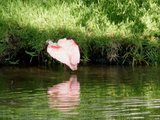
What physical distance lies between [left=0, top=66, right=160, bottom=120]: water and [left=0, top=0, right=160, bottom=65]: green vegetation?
38 cm

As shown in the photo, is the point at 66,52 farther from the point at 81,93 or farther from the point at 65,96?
the point at 65,96

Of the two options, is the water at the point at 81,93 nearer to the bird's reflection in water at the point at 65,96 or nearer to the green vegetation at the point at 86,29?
the bird's reflection in water at the point at 65,96

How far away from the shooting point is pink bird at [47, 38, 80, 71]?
10328 mm

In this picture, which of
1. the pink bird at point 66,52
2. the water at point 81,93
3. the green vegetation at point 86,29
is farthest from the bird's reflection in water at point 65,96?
the green vegetation at point 86,29

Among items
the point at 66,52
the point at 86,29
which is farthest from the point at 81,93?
the point at 86,29

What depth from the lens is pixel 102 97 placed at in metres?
8.12

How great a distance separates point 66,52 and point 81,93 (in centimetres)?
205

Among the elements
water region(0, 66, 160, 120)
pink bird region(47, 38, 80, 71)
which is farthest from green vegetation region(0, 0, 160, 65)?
pink bird region(47, 38, 80, 71)

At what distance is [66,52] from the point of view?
10.5 metres

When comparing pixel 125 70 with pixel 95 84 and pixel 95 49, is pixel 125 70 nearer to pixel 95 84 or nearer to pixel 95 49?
pixel 95 49

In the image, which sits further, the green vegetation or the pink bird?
the green vegetation

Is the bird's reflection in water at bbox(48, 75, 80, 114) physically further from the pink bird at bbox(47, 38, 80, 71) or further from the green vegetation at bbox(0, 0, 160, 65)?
the green vegetation at bbox(0, 0, 160, 65)

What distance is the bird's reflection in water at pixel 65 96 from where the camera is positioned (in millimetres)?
7457

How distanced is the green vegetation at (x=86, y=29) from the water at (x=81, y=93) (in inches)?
14.8
